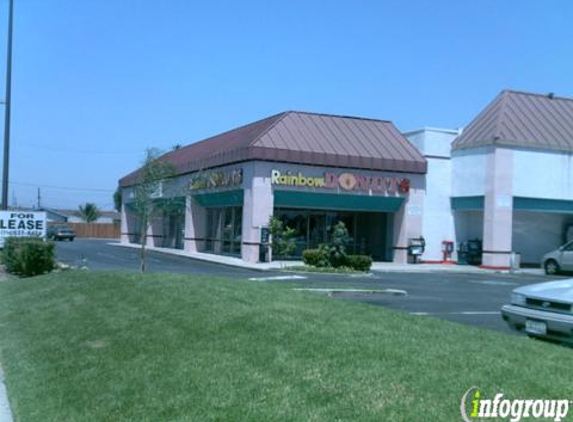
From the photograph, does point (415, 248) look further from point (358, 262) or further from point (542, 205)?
point (358, 262)

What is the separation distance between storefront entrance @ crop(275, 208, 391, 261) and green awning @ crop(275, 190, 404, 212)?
1.63 metres

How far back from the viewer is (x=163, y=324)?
30.5 feet

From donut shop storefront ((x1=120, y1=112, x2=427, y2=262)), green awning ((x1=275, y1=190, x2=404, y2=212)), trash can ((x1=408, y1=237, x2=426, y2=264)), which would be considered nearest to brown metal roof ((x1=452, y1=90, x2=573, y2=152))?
donut shop storefront ((x1=120, y1=112, x2=427, y2=262))

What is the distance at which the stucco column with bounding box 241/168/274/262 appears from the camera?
3209 cm

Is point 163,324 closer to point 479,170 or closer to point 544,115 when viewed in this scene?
point 479,170

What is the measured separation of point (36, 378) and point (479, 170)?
3044 centimetres

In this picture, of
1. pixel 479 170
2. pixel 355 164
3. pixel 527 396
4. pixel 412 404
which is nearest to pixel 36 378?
pixel 412 404

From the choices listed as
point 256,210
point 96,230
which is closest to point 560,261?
point 256,210

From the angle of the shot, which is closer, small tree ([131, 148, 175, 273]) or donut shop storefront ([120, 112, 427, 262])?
small tree ([131, 148, 175, 273])

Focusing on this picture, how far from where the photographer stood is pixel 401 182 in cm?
3506

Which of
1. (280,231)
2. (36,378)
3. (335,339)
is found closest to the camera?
(335,339)

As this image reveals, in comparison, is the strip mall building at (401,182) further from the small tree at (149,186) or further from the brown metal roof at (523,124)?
the small tree at (149,186)

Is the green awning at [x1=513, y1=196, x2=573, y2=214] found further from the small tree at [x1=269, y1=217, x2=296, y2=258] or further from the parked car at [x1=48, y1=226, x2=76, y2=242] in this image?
the parked car at [x1=48, y1=226, x2=76, y2=242]

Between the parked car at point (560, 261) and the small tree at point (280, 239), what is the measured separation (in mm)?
11875
